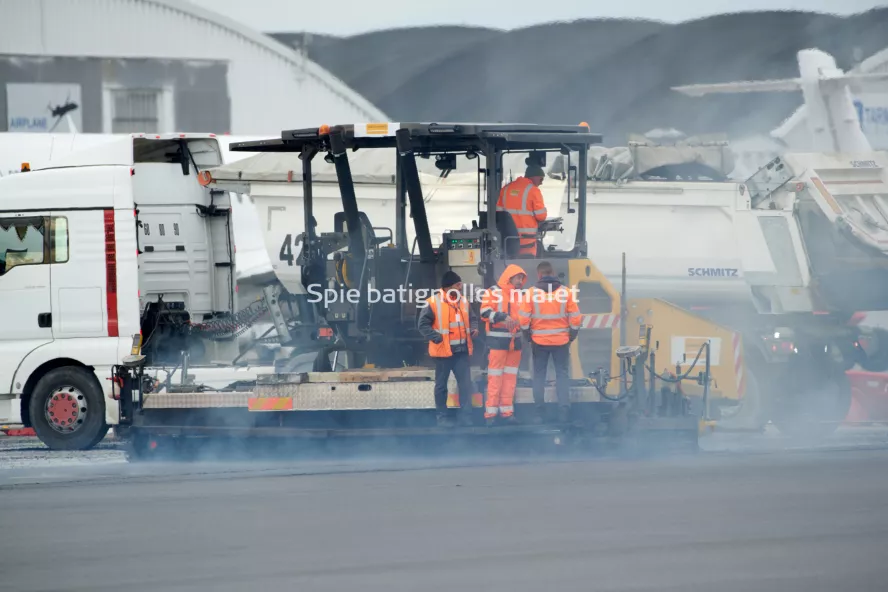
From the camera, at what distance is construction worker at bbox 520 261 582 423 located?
404 inches

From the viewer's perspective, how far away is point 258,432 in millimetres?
10430

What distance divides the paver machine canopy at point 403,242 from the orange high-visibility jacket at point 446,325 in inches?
16.5

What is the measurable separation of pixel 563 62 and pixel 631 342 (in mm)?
16143

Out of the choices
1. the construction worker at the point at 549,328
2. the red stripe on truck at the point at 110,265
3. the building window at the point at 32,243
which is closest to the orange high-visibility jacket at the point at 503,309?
the construction worker at the point at 549,328

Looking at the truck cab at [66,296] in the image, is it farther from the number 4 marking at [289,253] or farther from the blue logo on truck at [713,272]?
the blue logo on truck at [713,272]

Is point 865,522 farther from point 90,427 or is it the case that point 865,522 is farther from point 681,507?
point 90,427

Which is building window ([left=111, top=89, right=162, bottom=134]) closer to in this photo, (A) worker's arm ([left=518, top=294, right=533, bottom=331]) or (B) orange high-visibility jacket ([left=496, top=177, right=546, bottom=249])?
(B) orange high-visibility jacket ([left=496, top=177, right=546, bottom=249])

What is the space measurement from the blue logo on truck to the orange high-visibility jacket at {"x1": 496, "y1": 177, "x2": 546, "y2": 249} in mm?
4134

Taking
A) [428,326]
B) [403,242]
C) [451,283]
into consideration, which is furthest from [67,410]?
[451,283]

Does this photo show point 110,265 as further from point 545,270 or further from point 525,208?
point 545,270

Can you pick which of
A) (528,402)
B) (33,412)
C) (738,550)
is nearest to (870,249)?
(528,402)

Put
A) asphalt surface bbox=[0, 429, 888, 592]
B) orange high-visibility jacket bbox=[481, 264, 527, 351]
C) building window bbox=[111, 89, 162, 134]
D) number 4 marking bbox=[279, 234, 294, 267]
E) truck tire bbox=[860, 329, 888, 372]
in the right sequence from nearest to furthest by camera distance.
Result: asphalt surface bbox=[0, 429, 888, 592], orange high-visibility jacket bbox=[481, 264, 527, 351], number 4 marking bbox=[279, 234, 294, 267], truck tire bbox=[860, 329, 888, 372], building window bbox=[111, 89, 162, 134]

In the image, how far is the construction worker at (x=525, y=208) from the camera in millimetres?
10617

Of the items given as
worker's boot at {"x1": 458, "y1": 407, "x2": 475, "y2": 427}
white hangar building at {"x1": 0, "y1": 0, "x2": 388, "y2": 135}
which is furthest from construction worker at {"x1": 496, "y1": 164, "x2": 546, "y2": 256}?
white hangar building at {"x1": 0, "y1": 0, "x2": 388, "y2": 135}
